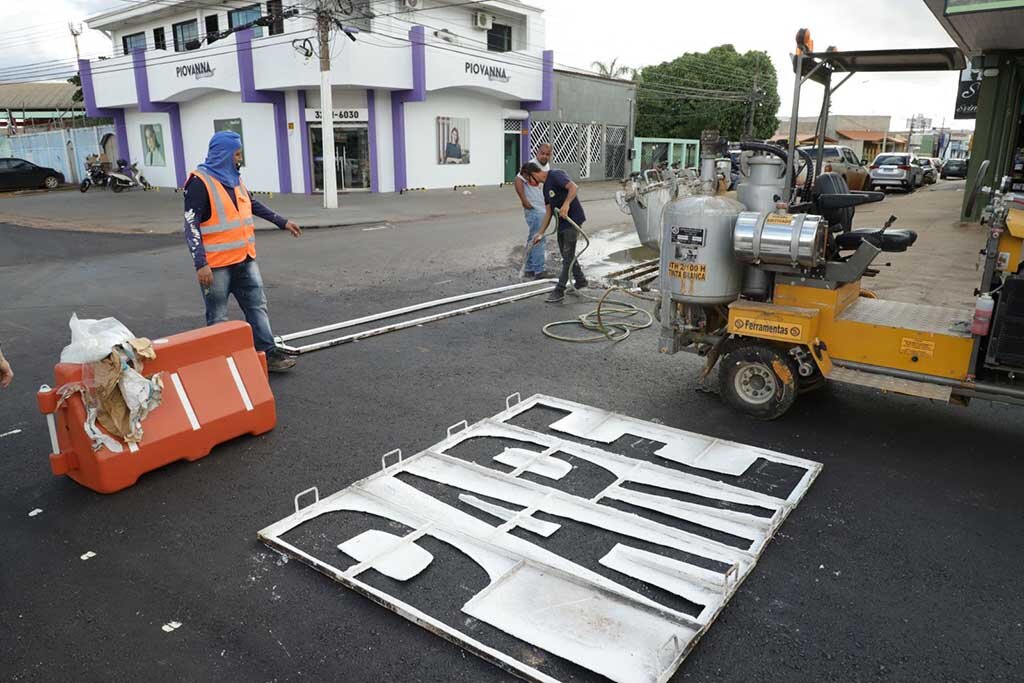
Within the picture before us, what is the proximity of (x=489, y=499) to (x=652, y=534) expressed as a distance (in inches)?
36.0

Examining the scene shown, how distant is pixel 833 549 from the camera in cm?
357

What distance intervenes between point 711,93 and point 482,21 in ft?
73.5

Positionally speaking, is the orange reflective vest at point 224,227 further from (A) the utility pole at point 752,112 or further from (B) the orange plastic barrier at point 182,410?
(A) the utility pole at point 752,112

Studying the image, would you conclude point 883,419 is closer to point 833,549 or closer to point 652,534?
point 833,549

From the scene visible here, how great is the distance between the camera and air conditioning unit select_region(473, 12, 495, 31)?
95.7ft

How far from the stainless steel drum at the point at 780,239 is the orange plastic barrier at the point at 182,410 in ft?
11.1

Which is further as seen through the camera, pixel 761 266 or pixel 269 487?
pixel 761 266

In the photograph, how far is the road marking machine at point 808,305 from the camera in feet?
14.6

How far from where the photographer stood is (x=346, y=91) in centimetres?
2558

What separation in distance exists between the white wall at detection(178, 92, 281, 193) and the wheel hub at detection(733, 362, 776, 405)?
24.7 meters

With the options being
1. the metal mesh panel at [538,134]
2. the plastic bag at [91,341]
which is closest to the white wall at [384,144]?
the metal mesh panel at [538,134]

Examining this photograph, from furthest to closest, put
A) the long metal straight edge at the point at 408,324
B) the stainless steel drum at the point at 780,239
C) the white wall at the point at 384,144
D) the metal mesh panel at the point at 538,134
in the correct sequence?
the metal mesh panel at the point at 538,134 → the white wall at the point at 384,144 → the long metal straight edge at the point at 408,324 → the stainless steel drum at the point at 780,239

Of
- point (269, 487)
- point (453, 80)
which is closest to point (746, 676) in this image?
point (269, 487)

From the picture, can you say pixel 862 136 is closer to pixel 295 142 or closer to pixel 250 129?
pixel 295 142
